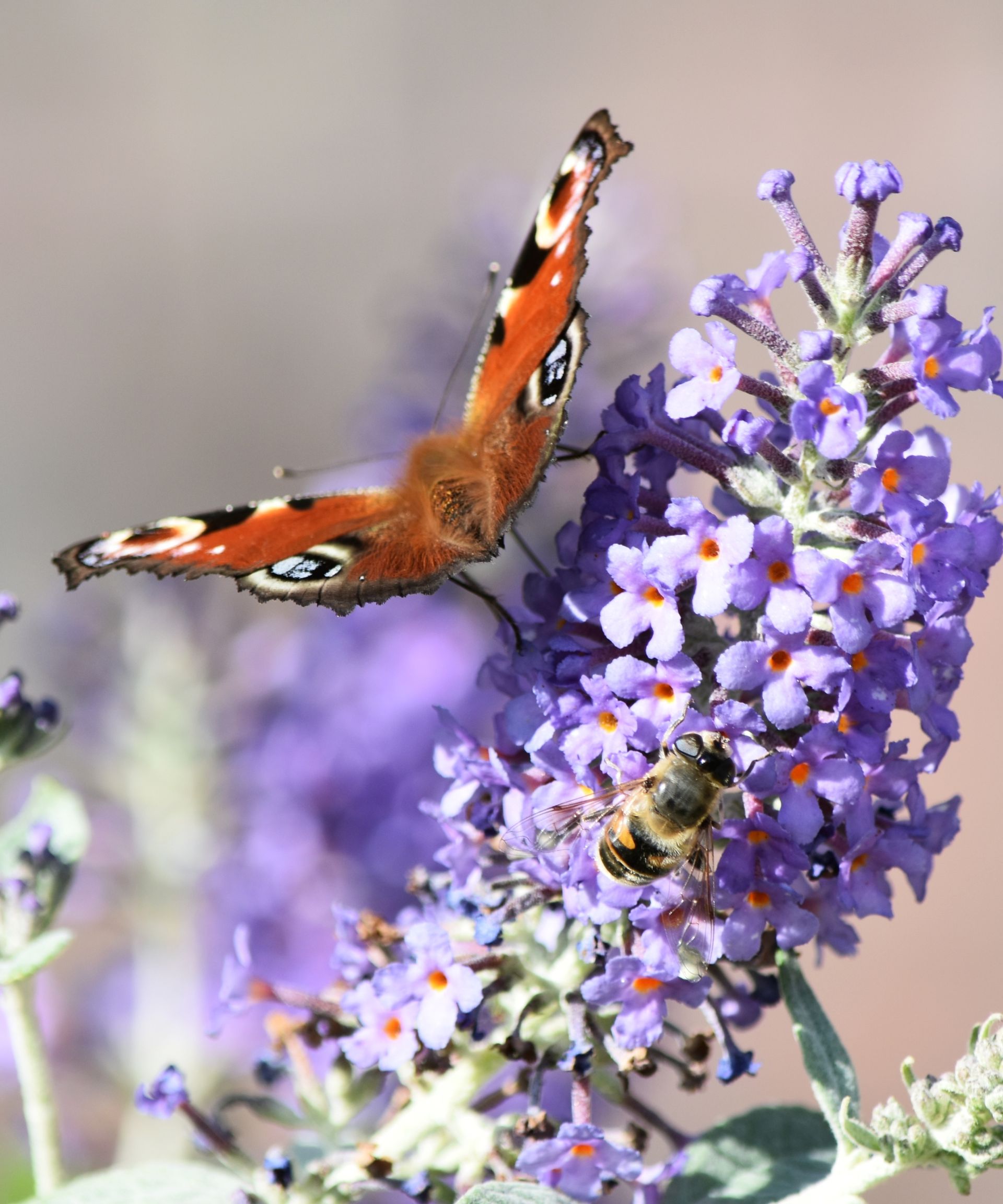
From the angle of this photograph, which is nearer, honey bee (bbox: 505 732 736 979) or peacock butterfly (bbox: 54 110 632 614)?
honey bee (bbox: 505 732 736 979)

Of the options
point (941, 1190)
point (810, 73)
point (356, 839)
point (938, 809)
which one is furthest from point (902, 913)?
point (810, 73)

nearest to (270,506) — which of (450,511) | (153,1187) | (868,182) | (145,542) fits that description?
(145,542)

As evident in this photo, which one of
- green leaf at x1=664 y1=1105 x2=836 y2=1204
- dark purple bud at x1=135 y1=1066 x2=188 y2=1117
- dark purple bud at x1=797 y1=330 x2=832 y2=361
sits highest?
dark purple bud at x1=797 y1=330 x2=832 y2=361

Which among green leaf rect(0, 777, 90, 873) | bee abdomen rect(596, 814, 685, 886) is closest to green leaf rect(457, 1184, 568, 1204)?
bee abdomen rect(596, 814, 685, 886)

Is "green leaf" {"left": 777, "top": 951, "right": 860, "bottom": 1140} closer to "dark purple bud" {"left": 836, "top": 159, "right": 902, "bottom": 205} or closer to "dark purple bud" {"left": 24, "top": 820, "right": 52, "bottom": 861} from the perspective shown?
"dark purple bud" {"left": 836, "top": 159, "right": 902, "bottom": 205}

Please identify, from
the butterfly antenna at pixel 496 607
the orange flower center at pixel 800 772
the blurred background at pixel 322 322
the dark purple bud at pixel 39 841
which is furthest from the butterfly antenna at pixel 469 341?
the orange flower center at pixel 800 772

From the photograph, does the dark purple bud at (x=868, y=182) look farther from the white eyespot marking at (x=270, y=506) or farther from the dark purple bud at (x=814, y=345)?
the white eyespot marking at (x=270, y=506)

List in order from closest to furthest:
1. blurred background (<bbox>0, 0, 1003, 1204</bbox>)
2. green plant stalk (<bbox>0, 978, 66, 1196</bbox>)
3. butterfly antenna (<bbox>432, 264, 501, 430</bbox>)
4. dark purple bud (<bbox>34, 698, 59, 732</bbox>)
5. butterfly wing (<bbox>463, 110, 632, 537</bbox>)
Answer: butterfly wing (<bbox>463, 110, 632, 537</bbox>) < green plant stalk (<bbox>0, 978, 66, 1196</bbox>) < dark purple bud (<bbox>34, 698, 59, 732</bbox>) < butterfly antenna (<bbox>432, 264, 501, 430</bbox>) < blurred background (<bbox>0, 0, 1003, 1204</bbox>)

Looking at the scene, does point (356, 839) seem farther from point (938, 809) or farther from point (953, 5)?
point (953, 5)
